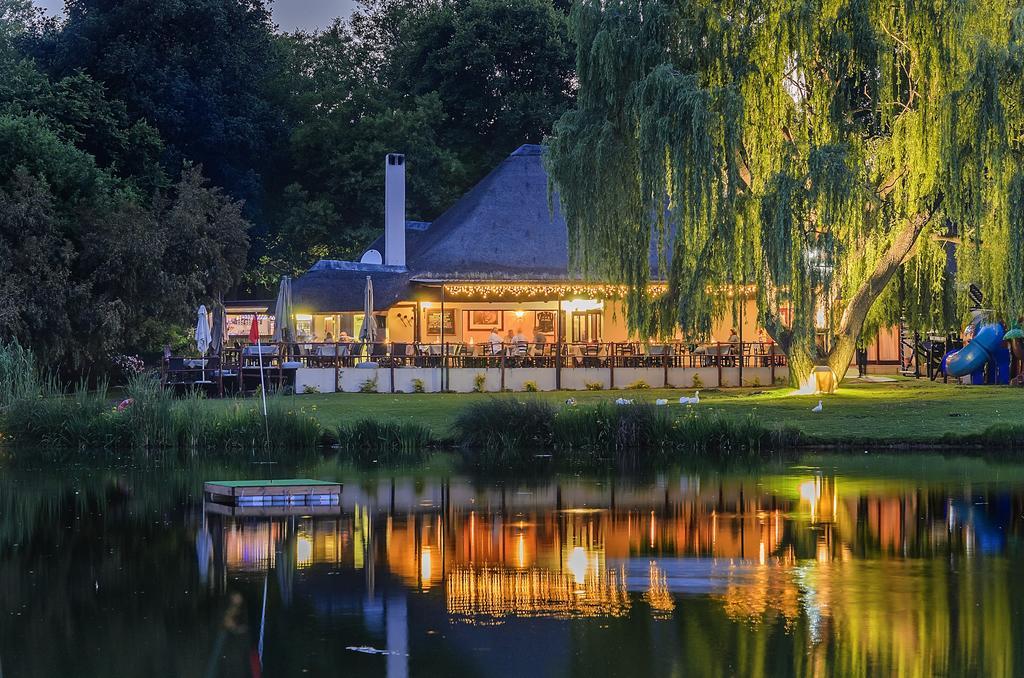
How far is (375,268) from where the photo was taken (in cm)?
3800

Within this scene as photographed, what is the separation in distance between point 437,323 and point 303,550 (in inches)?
1088

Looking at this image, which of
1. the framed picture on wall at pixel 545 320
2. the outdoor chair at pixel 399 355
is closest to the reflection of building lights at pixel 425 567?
the outdoor chair at pixel 399 355

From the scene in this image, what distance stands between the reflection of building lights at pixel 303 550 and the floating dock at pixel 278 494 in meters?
2.35

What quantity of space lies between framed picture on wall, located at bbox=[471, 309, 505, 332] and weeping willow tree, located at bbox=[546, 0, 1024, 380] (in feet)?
40.5

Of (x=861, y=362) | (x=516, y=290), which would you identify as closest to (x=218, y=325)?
(x=516, y=290)

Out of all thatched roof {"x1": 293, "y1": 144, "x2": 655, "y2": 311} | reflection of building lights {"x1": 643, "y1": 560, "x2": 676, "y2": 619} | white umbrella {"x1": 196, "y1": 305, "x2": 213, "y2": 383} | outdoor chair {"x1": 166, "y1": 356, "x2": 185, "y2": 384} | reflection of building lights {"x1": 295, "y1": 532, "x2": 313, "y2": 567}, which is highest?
thatched roof {"x1": 293, "y1": 144, "x2": 655, "y2": 311}

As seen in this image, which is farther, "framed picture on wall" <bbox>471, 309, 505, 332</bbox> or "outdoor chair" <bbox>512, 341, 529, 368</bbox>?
"framed picture on wall" <bbox>471, 309, 505, 332</bbox>

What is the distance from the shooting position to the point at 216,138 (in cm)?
4800

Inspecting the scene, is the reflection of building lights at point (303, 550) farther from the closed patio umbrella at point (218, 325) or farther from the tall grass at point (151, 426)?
the closed patio umbrella at point (218, 325)

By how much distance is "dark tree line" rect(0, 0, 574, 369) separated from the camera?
110ft

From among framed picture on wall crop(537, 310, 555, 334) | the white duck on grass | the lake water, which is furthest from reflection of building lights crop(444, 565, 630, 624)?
framed picture on wall crop(537, 310, 555, 334)

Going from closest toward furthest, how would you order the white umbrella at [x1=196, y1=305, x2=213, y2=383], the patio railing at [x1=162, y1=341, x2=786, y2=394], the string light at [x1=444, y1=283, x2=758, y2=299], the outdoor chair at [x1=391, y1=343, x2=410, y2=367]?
1. the white umbrella at [x1=196, y1=305, x2=213, y2=383]
2. the patio railing at [x1=162, y1=341, x2=786, y2=394]
3. the outdoor chair at [x1=391, y1=343, x2=410, y2=367]
4. the string light at [x1=444, y1=283, x2=758, y2=299]

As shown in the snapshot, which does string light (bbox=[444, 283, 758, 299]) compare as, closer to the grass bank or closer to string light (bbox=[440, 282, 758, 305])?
string light (bbox=[440, 282, 758, 305])

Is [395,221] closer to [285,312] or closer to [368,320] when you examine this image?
[285,312]
